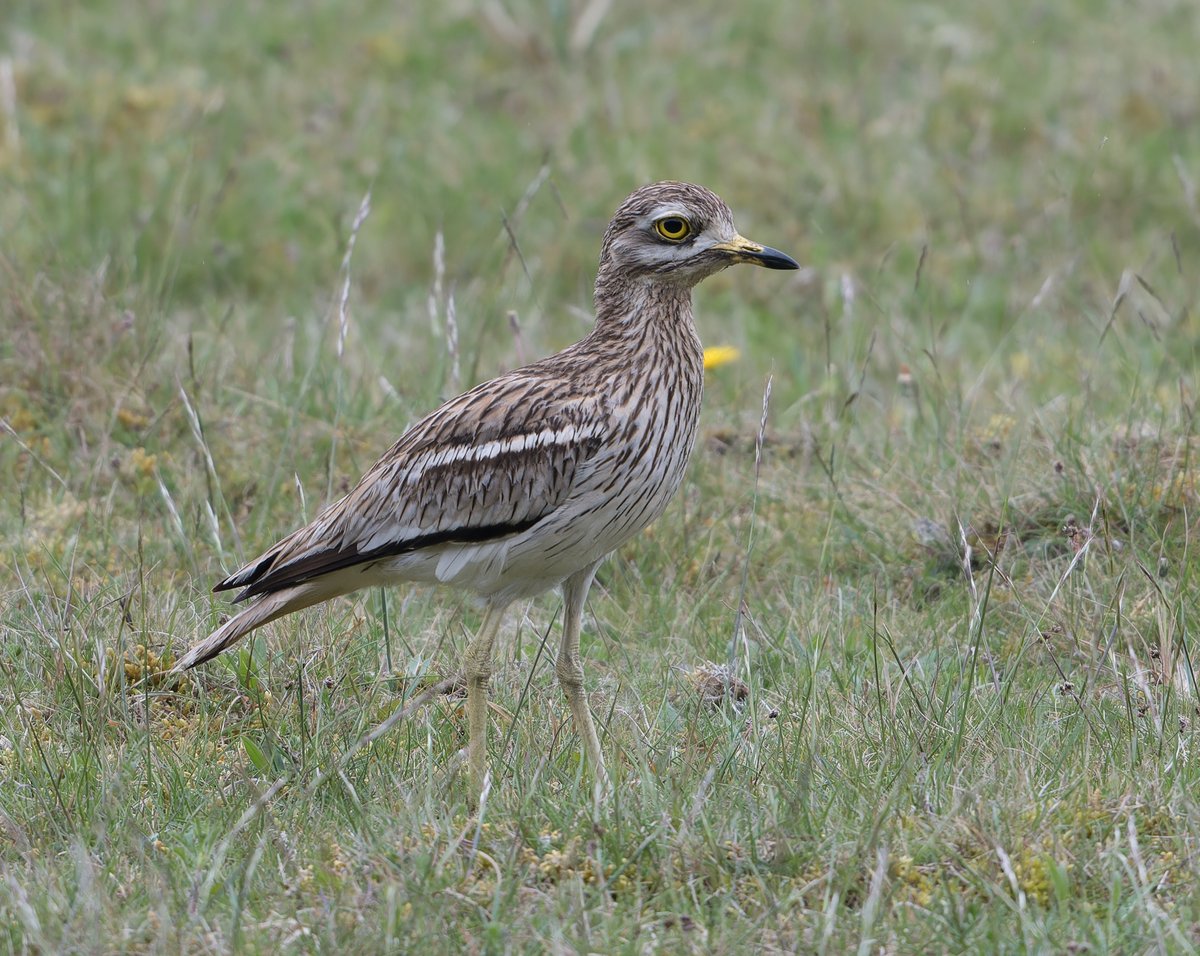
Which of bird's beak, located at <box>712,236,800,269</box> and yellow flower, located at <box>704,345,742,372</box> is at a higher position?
bird's beak, located at <box>712,236,800,269</box>

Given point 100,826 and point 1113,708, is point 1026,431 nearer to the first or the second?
point 1113,708

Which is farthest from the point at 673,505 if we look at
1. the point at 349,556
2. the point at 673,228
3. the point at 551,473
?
the point at 349,556

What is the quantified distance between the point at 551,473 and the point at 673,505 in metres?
1.40

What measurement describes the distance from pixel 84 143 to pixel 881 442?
4.60 meters

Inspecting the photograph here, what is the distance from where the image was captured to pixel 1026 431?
19.6ft

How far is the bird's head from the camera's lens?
4.80 metres

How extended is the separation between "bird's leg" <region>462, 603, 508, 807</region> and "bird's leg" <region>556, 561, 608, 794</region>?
20cm

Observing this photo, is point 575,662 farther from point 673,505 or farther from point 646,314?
point 673,505

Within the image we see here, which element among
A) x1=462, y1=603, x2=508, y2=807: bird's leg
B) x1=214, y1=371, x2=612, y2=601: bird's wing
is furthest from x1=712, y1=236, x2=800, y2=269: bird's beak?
x1=462, y1=603, x2=508, y2=807: bird's leg

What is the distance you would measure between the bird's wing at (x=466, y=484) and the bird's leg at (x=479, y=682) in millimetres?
231

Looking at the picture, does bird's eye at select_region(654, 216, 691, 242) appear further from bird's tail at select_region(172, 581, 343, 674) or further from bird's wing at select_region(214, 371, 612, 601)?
bird's tail at select_region(172, 581, 343, 674)

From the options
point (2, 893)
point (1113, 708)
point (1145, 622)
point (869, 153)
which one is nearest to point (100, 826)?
point (2, 893)

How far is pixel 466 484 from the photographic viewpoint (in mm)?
4648

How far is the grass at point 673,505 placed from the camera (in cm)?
373
